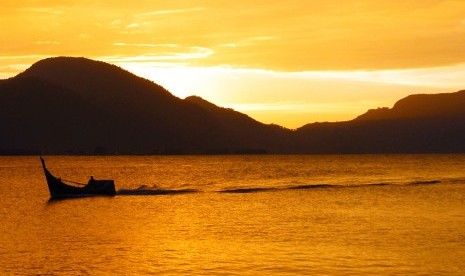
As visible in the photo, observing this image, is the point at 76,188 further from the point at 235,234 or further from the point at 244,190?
the point at 235,234

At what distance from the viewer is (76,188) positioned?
6838 centimetres

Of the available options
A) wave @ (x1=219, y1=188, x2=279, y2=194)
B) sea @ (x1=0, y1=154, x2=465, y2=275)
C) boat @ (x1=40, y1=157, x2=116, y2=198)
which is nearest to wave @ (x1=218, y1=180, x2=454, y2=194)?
wave @ (x1=219, y1=188, x2=279, y2=194)

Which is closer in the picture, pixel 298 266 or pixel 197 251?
pixel 298 266

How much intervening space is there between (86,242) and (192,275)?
11.2 m

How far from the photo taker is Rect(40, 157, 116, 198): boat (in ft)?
220

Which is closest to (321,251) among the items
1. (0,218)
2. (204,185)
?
(0,218)

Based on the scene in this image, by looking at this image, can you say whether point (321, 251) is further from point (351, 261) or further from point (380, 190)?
point (380, 190)

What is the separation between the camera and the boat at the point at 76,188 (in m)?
67.1

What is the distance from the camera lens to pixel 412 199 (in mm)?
67062

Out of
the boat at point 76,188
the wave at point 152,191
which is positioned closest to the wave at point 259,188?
the wave at point 152,191

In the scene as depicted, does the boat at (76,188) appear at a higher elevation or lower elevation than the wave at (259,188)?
higher

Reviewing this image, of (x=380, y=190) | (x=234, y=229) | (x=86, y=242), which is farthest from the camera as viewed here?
(x=380, y=190)

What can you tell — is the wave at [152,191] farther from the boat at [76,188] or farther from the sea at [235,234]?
the boat at [76,188]

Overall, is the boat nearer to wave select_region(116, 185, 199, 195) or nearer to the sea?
the sea
